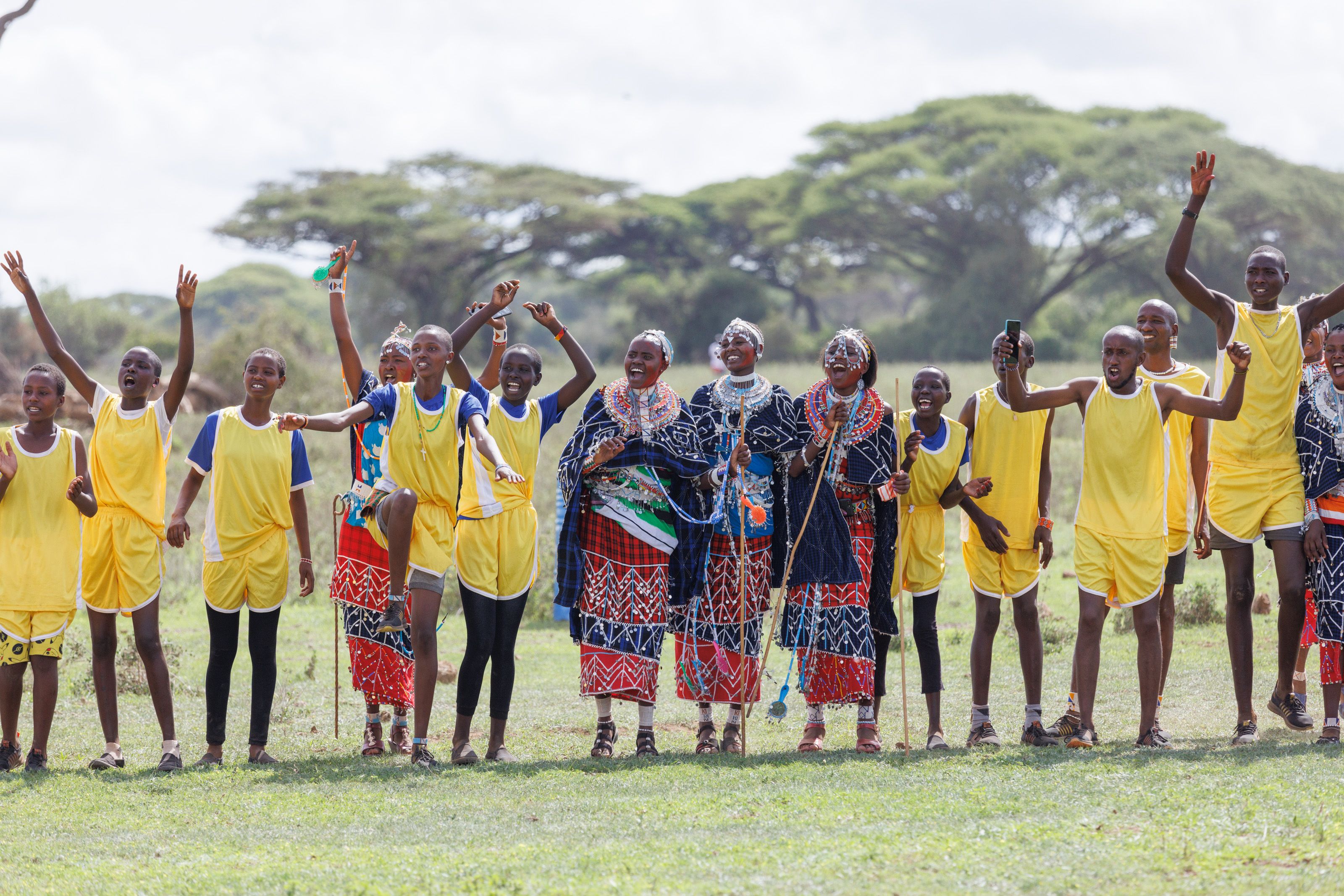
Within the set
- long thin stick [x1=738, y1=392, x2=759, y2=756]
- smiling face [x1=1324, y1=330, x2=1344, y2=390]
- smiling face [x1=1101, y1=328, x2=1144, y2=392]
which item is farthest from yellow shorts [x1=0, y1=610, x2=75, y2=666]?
smiling face [x1=1324, y1=330, x2=1344, y2=390]

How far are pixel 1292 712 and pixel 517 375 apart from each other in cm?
432

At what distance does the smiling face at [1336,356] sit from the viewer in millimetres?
6891

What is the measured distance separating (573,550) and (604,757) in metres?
1.05

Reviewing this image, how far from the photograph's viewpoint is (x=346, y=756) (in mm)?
7258

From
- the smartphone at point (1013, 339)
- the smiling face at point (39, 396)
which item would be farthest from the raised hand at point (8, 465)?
the smartphone at point (1013, 339)

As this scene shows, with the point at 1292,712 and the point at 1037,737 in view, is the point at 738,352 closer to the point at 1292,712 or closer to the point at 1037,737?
the point at 1037,737

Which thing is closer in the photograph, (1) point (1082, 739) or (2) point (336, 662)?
(1) point (1082, 739)

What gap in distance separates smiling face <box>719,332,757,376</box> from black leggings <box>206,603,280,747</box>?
8.36 ft

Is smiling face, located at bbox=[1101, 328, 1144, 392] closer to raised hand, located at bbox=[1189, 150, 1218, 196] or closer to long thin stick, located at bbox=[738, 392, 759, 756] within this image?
raised hand, located at bbox=[1189, 150, 1218, 196]

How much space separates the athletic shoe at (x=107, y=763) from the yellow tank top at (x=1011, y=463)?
4.40m

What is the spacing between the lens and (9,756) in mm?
6887

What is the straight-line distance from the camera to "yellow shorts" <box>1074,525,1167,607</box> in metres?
6.79

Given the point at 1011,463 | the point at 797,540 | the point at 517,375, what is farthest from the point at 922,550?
the point at 517,375

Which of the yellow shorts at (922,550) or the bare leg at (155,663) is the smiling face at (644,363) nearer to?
the yellow shorts at (922,550)
